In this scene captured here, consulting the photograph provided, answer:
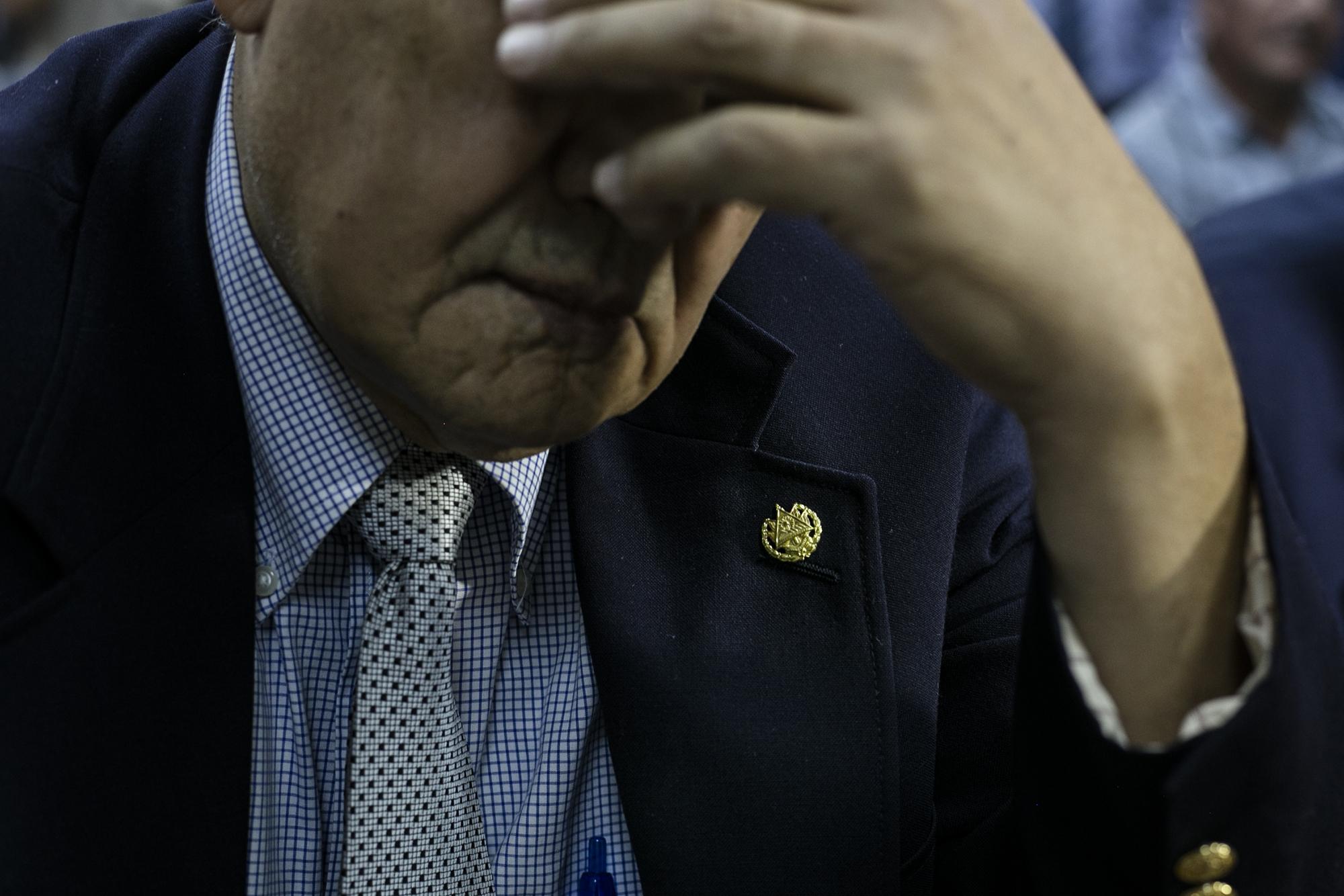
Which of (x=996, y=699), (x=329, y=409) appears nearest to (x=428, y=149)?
(x=329, y=409)

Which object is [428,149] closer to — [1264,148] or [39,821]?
[39,821]

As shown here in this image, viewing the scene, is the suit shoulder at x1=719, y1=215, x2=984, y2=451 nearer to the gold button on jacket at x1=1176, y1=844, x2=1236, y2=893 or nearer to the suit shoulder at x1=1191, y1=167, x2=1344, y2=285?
the suit shoulder at x1=1191, y1=167, x2=1344, y2=285

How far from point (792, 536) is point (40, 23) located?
245 cm

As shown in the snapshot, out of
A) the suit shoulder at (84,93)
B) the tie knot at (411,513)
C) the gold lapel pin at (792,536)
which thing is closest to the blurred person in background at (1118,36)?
the gold lapel pin at (792,536)

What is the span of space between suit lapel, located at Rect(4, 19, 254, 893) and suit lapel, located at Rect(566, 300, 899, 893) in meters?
0.35

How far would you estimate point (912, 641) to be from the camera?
1.48 m

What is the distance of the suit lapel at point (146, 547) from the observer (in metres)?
1.14

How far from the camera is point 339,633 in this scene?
51.4 inches

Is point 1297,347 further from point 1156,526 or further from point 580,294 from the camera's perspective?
point 580,294

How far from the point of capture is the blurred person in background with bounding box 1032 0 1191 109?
3.02 metres

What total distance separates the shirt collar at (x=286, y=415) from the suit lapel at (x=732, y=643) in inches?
10.0

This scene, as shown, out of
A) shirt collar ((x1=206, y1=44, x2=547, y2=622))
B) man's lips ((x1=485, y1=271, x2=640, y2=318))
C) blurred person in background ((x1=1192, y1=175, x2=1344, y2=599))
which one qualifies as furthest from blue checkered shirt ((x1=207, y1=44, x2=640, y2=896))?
blurred person in background ((x1=1192, y1=175, x2=1344, y2=599))

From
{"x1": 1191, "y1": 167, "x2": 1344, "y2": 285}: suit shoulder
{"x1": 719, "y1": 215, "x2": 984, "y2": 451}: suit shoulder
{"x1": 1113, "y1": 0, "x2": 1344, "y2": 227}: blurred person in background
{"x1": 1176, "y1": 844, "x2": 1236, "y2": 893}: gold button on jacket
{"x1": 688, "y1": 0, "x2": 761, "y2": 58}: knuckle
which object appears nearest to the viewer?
{"x1": 688, "y1": 0, "x2": 761, "y2": 58}: knuckle

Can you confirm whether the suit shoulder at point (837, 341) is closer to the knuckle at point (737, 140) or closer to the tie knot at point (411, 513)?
the tie knot at point (411, 513)
